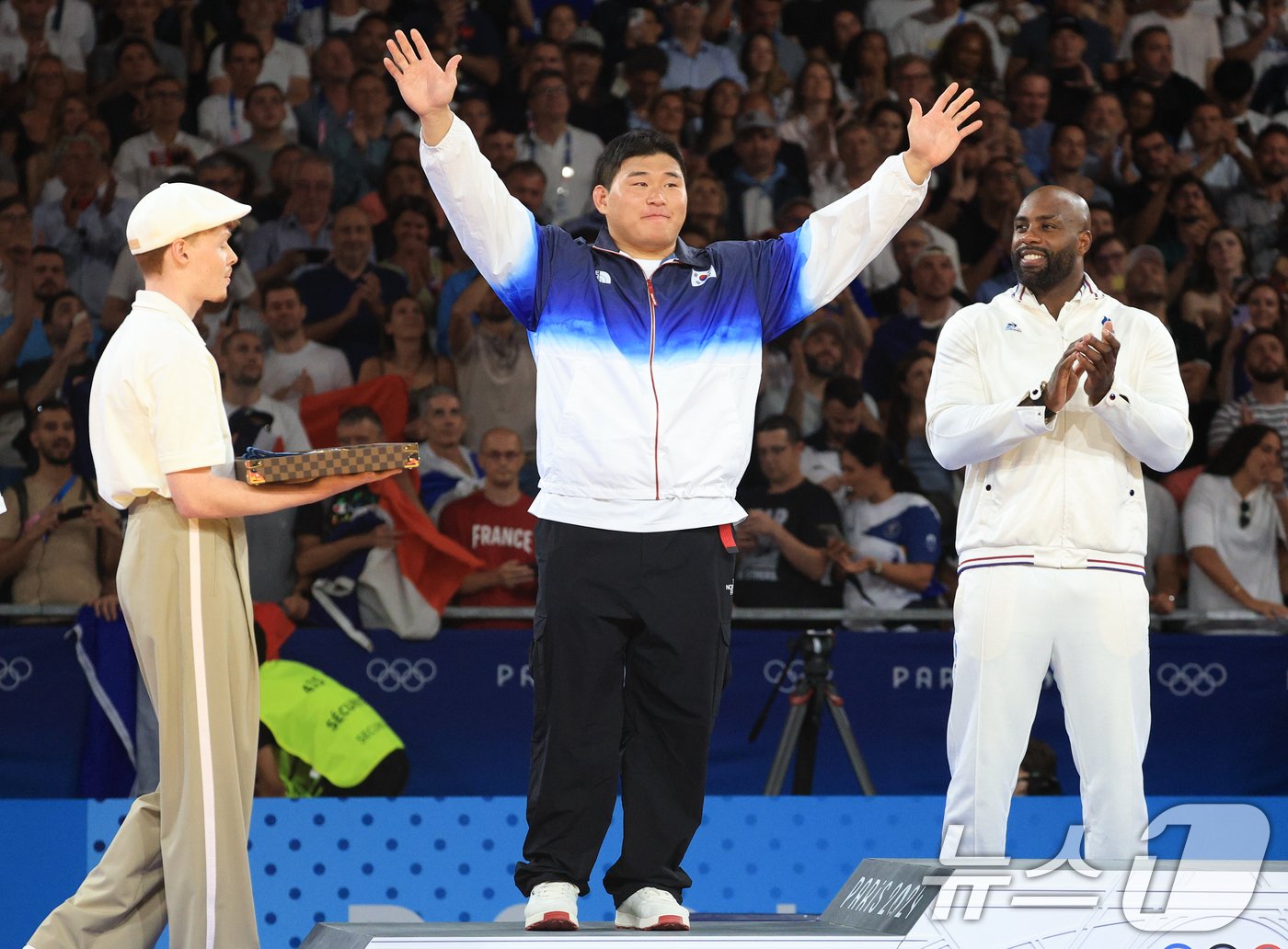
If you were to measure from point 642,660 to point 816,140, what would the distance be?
6.01m

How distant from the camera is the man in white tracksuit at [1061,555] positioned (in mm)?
4230

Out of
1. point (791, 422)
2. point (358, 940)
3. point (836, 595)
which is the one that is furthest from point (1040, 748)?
point (358, 940)

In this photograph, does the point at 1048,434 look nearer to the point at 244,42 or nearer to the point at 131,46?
the point at 244,42

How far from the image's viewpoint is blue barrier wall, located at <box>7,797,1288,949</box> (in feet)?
16.8

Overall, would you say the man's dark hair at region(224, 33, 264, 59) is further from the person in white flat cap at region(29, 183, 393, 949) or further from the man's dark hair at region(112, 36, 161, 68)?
the person in white flat cap at region(29, 183, 393, 949)

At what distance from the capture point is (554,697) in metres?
3.77

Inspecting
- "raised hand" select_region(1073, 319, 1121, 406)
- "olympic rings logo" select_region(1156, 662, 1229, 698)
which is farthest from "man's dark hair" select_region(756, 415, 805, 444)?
"raised hand" select_region(1073, 319, 1121, 406)

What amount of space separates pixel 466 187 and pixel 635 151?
453mm

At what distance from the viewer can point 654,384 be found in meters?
3.81

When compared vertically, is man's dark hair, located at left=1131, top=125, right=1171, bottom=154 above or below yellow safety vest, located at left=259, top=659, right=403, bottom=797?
above

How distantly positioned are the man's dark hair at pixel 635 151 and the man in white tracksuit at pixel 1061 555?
1085 mm

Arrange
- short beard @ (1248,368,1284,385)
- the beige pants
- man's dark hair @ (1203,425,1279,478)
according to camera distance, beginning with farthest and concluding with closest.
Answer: short beard @ (1248,368,1284,385) → man's dark hair @ (1203,425,1279,478) → the beige pants

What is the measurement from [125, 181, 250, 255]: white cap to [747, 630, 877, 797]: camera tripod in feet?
10.3

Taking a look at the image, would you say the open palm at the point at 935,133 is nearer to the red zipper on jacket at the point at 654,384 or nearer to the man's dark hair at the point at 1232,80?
the red zipper on jacket at the point at 654,384
